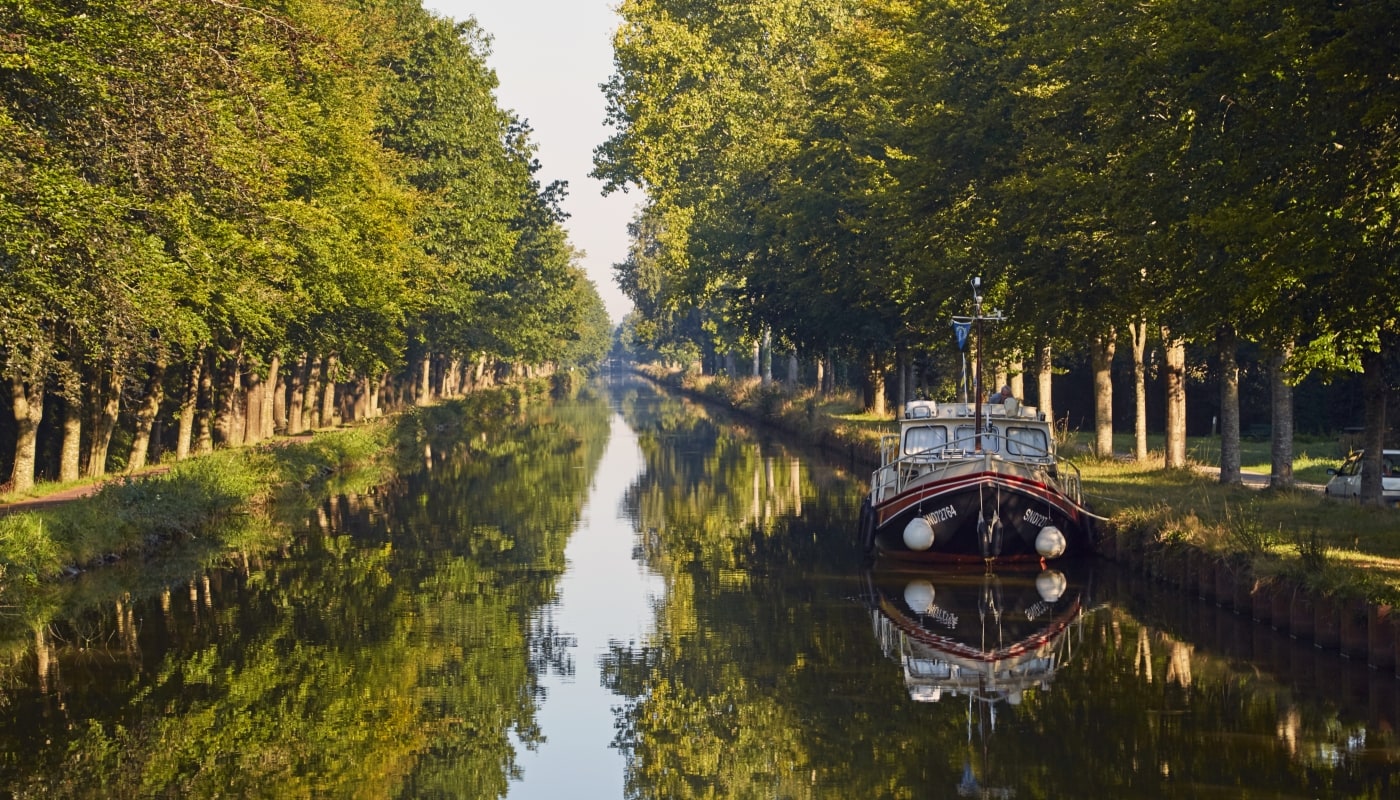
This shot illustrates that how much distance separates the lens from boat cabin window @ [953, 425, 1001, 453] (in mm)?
33562

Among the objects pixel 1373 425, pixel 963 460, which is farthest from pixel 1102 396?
pixel 1373 425

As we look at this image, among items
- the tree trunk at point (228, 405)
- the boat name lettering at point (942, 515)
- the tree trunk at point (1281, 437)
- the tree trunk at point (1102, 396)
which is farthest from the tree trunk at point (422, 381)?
the tree trunk at point (1281, 437)

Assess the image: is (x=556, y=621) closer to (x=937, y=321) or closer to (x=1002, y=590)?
(x=1002, y=590)

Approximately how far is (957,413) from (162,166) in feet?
58.8

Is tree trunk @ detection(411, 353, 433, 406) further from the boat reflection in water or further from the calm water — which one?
the boat reflection in water

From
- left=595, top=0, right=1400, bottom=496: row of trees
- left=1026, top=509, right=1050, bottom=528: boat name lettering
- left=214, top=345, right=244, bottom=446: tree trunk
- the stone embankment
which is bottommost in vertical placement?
the stone embankment

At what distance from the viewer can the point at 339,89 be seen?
1893 inches

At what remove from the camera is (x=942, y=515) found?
3119 cm

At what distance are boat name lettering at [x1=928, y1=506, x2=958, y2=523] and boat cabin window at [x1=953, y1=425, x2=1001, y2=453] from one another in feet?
7.72

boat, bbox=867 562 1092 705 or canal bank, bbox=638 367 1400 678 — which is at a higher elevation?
canal bank, bbox=638 367 1400 678

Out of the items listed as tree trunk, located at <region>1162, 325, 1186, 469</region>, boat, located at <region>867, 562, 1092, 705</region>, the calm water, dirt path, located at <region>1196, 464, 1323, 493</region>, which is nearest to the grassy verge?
the calm water

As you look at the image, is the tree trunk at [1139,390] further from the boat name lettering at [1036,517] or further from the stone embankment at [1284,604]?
the stone embankment at [1284,604]

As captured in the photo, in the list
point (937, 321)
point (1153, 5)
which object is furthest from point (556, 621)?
point (937, 321)

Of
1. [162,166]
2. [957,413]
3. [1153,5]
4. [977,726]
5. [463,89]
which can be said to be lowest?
[977,726]
